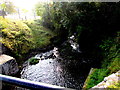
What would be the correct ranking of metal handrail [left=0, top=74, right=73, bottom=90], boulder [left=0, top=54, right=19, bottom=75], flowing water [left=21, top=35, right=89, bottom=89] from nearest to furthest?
metal handrail [left=0, top=74, right=73, bottom=90] → boulder [left=0, top=54, right=19, bottom=75] → flowing water [left=21, top=35, right=89, bottom=89]

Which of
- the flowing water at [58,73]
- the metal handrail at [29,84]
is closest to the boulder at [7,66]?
the flowing water at [58,73]

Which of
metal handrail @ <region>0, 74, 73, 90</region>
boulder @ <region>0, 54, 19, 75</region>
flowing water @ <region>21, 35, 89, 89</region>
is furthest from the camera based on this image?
flowing water @ <region>21, 35, 89, 89</region>

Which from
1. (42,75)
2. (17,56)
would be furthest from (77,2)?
(17,56)

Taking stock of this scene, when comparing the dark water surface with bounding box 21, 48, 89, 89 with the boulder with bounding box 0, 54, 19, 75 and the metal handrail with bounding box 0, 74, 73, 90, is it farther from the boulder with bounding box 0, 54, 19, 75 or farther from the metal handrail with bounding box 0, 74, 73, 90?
the metal handrail with bounding box 0, 74, 73, 90

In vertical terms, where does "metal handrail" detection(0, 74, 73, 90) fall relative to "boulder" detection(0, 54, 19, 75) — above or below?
above

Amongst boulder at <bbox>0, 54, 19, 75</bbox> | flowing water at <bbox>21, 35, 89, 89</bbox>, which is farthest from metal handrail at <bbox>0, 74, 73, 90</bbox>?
boulder at <bbox>0, 54, 19, 75</bbox>

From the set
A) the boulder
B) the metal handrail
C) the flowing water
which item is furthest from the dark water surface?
the metal handrail

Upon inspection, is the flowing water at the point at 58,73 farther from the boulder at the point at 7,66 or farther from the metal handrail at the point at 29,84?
the metal handrail at the point at 29,84

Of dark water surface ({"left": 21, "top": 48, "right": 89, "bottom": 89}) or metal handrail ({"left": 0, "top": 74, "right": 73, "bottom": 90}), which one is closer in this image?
metal handrail ({"left": 0, "top": 74, "right": 73, "bottom": 90})

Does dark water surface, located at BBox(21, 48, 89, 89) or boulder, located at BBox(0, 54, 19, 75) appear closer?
boulder, located at BBox(0, 54, 19, 75)

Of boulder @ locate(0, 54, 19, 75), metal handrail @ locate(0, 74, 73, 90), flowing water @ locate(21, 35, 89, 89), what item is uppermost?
metal handrail @ locate(0, 74, 73, 90)

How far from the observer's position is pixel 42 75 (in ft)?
27.3

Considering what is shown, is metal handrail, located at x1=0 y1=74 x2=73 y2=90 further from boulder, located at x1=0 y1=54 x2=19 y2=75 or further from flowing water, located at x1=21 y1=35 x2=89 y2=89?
boulder, located at x1=0 y1=54 x2=19 y2=75

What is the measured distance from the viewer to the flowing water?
7.25 meters
